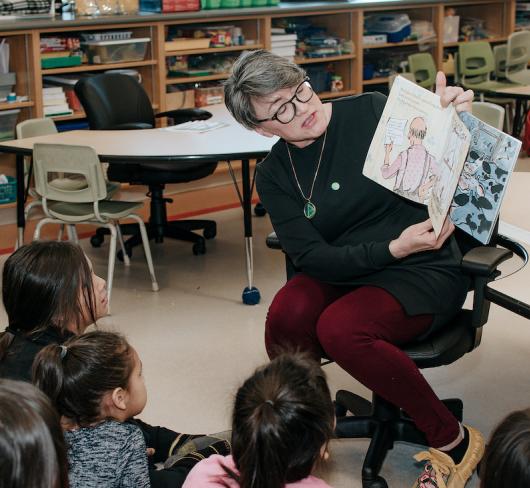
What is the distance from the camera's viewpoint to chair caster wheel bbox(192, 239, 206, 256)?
5.00 m

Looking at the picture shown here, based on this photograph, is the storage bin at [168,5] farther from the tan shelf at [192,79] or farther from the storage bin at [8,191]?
the storage bin at [8,191]

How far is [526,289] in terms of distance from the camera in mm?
2330

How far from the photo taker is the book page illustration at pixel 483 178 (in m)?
2.37

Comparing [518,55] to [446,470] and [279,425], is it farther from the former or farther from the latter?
[279,425]

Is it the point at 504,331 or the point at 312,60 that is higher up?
the point at 312,60

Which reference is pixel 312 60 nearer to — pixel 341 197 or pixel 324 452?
pixel 341 197

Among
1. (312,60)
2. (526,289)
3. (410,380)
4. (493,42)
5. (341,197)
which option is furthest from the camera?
(493,42)

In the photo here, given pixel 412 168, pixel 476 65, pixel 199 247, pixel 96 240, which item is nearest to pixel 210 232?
pixel 199 247

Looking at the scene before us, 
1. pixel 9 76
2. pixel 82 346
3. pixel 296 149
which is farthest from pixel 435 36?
pixel 82 346

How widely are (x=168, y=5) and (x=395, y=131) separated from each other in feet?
11.2

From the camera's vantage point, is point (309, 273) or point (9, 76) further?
point (9, 76)

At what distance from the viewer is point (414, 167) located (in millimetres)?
2541

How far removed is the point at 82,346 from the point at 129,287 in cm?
248

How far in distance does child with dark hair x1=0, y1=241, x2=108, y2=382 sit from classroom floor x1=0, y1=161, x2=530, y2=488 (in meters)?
0.60
